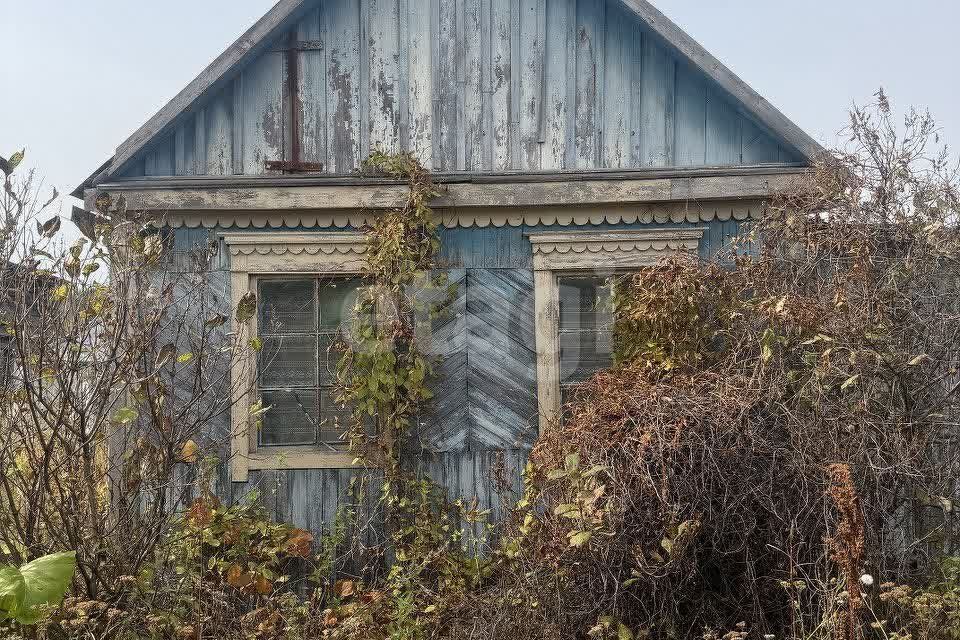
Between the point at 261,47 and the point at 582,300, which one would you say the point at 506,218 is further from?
the point at 261,47

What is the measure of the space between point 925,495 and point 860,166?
2148mm

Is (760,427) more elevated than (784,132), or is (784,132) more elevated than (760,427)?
(784,132)

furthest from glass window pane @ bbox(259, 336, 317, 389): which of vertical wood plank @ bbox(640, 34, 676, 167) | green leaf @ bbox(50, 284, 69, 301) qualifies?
vertical wood plank @ bbox(640, 34, 676, 167)

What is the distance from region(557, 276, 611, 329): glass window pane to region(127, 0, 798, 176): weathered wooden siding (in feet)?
2.90

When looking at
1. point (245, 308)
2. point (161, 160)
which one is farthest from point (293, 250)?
point (245, 308)

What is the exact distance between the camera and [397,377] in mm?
5988

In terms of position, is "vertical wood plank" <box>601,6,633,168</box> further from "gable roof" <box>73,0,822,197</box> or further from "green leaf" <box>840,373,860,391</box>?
"green leaf" <box>840,373,860,391</box>

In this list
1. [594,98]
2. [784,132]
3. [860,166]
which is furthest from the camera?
[594,98]

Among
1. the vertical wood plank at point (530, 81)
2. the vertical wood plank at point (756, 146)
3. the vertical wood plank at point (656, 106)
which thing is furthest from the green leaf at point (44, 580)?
the vertical wood plank at point (756, 146)

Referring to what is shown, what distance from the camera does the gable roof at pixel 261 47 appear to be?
19.4 feet

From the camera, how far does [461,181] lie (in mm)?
6203

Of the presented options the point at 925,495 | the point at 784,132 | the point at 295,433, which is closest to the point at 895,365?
the point at 925,495

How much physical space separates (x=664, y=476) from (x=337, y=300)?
296 centimetres

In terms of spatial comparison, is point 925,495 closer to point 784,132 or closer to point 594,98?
point 784,132
